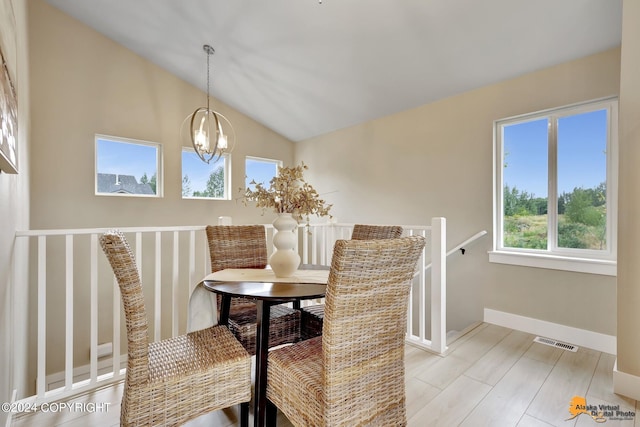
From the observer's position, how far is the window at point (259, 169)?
488 centimetres

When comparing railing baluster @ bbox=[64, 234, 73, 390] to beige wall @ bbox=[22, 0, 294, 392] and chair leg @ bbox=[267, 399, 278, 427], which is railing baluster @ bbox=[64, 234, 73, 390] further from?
beige wall @ bbox=[22, 0, 294, 392]

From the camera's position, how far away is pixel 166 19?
3.08 metres

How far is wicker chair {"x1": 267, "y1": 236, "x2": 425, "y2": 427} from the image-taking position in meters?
1.06

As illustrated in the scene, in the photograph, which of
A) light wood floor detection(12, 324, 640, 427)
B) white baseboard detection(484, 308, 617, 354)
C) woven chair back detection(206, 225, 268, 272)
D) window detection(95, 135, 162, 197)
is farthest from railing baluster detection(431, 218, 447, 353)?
window detection(95, 135, 162, 197)

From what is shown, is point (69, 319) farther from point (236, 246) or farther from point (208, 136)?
point (208, 136)

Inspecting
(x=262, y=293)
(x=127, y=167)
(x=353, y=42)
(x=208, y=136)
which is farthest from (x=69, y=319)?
(x=353, y=42)

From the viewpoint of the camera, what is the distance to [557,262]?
259 cm

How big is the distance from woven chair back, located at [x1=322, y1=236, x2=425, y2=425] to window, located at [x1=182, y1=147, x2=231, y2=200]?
350 centimetres

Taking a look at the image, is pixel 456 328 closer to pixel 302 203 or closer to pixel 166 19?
pixel 302 203

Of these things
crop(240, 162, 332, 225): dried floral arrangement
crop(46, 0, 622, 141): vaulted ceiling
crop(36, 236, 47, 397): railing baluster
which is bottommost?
crop(36, 236, 47, 397): railing baluster

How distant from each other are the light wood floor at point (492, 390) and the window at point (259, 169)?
11.5ft

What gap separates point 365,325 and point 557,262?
2389 mm

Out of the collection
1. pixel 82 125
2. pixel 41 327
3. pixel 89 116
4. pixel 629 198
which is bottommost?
pixel 41 327

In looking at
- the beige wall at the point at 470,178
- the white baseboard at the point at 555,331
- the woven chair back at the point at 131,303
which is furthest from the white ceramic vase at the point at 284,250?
the white baseboard at the point at 555,331
